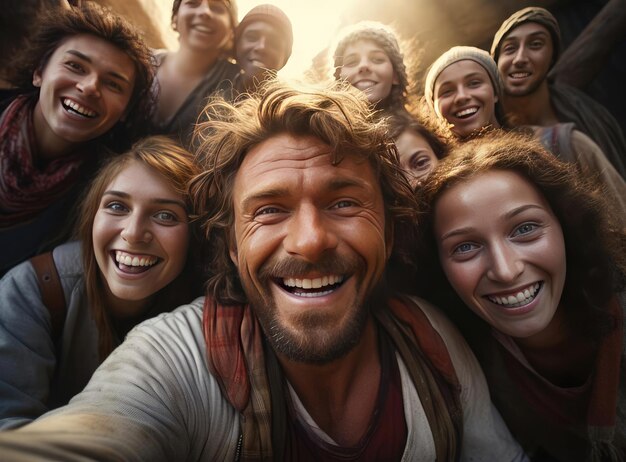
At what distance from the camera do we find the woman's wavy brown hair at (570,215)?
5.42ft

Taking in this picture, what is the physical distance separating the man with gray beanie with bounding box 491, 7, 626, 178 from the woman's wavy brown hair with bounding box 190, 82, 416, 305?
1.41 meters

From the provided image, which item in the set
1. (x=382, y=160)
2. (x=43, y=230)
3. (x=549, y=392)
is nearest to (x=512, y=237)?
(x=382, y=160)

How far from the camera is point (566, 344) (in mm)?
1741

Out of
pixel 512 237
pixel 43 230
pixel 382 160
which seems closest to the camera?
pixel 512 237

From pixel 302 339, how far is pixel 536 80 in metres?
2.82

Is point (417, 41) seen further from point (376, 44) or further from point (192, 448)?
point (192, 448)

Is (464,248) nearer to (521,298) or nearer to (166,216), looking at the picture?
(521,298)

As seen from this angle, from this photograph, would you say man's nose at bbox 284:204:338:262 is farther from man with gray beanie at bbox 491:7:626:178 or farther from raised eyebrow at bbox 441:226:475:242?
man with gray beanie at bbox 491:7:626:178

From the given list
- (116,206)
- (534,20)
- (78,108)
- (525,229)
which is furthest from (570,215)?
(78,108)

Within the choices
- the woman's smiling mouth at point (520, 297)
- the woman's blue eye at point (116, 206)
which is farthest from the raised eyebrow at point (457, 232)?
the woman's blue eye at point (116, 206)

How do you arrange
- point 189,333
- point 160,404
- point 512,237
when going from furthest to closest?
point 512,237 → point 189,333 → point 160,404

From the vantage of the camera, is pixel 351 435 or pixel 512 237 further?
pixel 512 237

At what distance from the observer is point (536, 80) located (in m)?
2.91

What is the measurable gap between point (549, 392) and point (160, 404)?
5.37 ft
